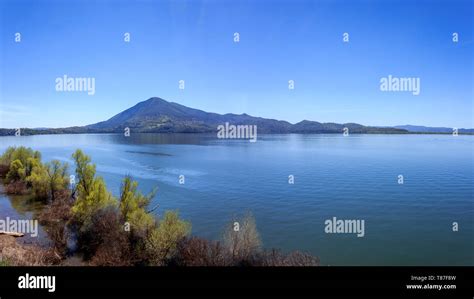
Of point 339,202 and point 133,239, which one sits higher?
point 133,239

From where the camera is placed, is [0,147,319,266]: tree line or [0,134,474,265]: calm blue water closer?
[0,147,319,266]: tree line

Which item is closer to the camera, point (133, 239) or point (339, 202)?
point (133, 239)

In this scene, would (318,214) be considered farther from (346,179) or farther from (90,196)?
(90,196)

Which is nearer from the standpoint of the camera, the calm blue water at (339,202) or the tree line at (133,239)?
the tree line at (133,239)

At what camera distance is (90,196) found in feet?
86.8

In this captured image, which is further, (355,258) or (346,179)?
(346,179)

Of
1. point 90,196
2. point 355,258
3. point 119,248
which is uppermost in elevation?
point 90,196

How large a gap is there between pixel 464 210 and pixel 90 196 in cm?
3598

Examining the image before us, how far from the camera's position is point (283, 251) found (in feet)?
79.8

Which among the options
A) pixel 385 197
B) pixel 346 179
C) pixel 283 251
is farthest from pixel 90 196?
pixel 346 179
